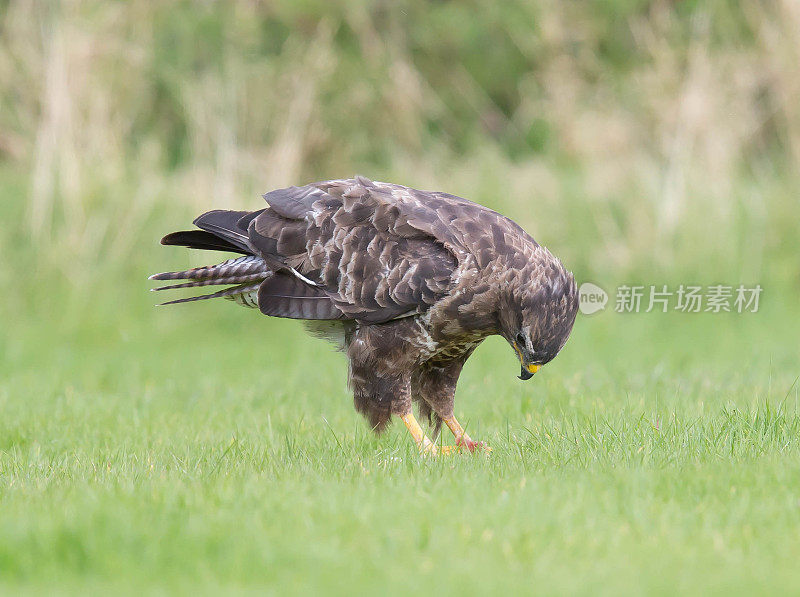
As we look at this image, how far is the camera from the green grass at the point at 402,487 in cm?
374

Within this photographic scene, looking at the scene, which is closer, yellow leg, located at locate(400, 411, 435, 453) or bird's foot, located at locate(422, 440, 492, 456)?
bird's foot, located at locate(422, 440, 492, 456)

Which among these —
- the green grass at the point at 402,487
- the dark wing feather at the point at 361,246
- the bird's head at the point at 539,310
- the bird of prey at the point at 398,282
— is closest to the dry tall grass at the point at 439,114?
the green grass at the point at 402,487

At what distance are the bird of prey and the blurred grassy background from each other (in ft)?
1.37

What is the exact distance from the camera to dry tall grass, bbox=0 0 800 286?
12.3m

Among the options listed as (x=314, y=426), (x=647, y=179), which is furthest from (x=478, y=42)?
(x=314, y=426)

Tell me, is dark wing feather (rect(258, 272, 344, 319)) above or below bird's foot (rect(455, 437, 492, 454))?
above

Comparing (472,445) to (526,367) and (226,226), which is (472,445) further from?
(226,226)

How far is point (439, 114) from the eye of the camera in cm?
1911

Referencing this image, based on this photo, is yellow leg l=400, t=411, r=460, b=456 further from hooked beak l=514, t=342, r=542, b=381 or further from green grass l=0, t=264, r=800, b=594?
hooked beak l=514, t=342, r=542, b=381

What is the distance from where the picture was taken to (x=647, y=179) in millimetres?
12898

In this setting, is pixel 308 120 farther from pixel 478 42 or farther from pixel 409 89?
pixel 478 42

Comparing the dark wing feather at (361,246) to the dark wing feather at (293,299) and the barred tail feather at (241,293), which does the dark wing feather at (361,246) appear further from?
the barred tail feather at (241,293)

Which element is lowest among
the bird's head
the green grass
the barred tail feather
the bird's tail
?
the green grass

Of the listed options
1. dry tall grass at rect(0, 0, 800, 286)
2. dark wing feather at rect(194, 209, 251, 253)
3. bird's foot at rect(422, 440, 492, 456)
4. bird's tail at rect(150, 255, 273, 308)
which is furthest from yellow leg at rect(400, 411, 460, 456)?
dry tall grass at rect(0, 0, 800, 286)
